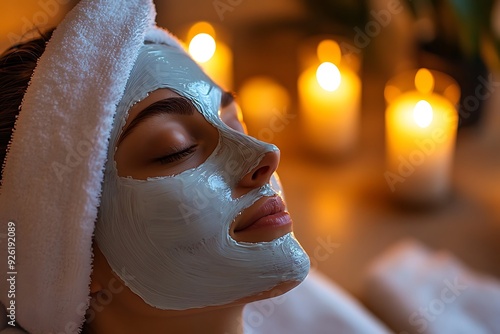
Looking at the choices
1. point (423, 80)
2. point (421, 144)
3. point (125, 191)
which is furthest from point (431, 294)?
point (125, 191)

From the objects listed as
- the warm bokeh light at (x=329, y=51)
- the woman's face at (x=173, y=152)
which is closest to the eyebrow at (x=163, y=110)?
the woman's face at (x=173, y=152)

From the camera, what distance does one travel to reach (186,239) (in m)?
0.60

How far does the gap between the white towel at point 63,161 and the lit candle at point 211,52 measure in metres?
0.65

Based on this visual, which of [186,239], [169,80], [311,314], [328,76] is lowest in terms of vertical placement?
[311,314]

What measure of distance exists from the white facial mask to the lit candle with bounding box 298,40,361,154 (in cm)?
70

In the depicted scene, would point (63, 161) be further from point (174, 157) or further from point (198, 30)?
point (198, 30)

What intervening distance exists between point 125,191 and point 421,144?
2.35 ft

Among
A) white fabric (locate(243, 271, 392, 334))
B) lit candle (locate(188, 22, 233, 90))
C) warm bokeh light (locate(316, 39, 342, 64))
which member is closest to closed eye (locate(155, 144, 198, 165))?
white fabric (locate(243, 271, 392, 334))

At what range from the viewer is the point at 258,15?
163cm

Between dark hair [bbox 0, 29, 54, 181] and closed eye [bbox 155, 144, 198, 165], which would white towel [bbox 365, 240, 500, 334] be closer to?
closed eye [bbox 155, 144, 198, 165]

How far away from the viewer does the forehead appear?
617 millimetres

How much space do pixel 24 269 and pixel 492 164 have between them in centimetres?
92

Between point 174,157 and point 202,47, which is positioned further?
point 202,47

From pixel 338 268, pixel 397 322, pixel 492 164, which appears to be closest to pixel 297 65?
pixel 492 164
